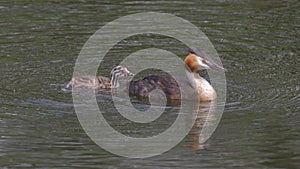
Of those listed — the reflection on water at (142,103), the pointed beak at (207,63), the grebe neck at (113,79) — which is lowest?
the grebe neck at (113,79)

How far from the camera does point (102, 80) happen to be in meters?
10.2

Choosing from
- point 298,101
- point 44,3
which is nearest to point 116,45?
point 44,3

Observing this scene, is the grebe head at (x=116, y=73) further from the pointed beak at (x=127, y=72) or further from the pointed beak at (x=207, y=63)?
the pointed beak at (x=207, y=63)

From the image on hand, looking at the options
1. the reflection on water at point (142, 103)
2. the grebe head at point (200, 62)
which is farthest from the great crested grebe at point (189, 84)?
the reflection on water at point (142, 103)

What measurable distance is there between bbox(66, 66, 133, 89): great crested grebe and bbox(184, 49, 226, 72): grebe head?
997 mm

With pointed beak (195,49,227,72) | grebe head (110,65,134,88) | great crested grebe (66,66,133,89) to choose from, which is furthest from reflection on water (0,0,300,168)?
grebe head (110,65,134,88)

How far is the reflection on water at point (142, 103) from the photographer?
7371mm

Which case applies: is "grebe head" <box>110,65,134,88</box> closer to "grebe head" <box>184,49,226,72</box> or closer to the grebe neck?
the grebe neck

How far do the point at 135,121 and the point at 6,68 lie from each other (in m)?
2.72

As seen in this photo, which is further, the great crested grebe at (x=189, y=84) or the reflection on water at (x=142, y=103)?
the great crested grebe at (x=189, y=84)

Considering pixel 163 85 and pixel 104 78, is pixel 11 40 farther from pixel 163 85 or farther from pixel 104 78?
pixel 163 85

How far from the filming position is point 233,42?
→ 11.7 metres

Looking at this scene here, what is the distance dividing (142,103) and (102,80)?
2.95 ft

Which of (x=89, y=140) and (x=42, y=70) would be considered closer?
(x=89, y=140)
